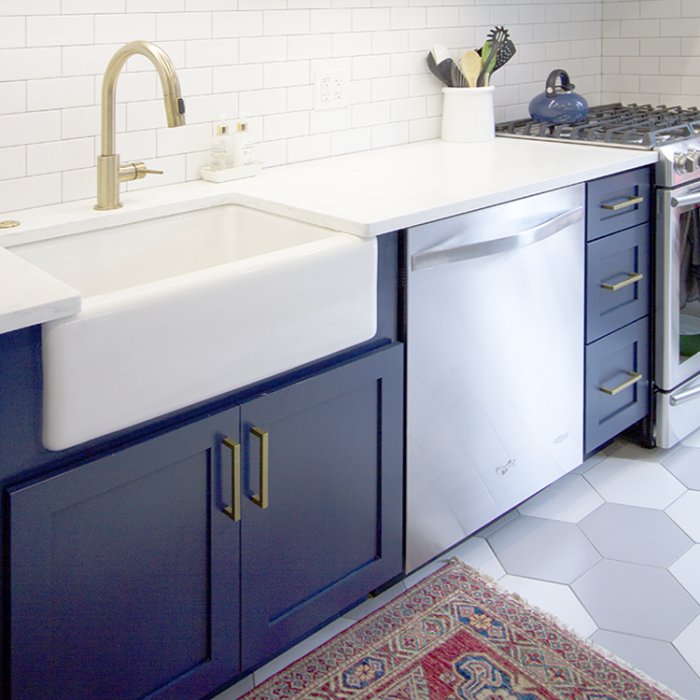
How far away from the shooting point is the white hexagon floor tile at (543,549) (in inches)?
83.0

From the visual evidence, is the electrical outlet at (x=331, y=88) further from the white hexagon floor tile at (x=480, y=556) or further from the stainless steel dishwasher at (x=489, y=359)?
the white hexagon floor tile at (x=480, y=556)

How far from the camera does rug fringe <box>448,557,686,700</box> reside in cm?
172

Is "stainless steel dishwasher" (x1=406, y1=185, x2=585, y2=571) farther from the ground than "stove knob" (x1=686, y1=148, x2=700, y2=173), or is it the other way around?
"stove knob" (x1=686, y1=148, x2=700, y2=173)

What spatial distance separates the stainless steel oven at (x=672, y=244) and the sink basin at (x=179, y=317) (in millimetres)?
1234

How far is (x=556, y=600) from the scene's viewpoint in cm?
200

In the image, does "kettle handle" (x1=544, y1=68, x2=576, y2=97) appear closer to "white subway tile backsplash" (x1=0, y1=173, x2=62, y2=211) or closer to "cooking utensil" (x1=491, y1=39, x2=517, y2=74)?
"cooking utensil" (x1=491, y1=39, x2=517, y2=74)

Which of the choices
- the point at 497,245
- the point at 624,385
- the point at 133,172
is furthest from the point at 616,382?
the point at 133,172

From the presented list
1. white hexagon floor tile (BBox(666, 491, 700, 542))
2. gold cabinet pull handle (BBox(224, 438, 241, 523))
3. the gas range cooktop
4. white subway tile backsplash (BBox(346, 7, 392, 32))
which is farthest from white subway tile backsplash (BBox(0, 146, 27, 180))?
white hexagon floor tile (BBox(666, 491, 700, 542))

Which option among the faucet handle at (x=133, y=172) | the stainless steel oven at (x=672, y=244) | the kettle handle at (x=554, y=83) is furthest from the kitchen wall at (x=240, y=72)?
the stainless steel oven at (x=672, y=244)

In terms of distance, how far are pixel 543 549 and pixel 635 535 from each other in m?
0.28

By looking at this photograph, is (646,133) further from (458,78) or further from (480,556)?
(480,556)

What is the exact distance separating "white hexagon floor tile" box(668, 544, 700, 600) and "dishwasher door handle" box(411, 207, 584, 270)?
930 millimetres

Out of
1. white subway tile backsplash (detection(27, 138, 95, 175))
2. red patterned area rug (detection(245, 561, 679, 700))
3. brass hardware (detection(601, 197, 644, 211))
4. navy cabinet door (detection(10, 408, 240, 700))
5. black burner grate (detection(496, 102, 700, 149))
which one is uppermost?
black burner grate (detection(496, 102, 700, 149))

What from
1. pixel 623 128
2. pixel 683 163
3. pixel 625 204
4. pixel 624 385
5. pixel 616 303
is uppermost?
pixel 623 128
